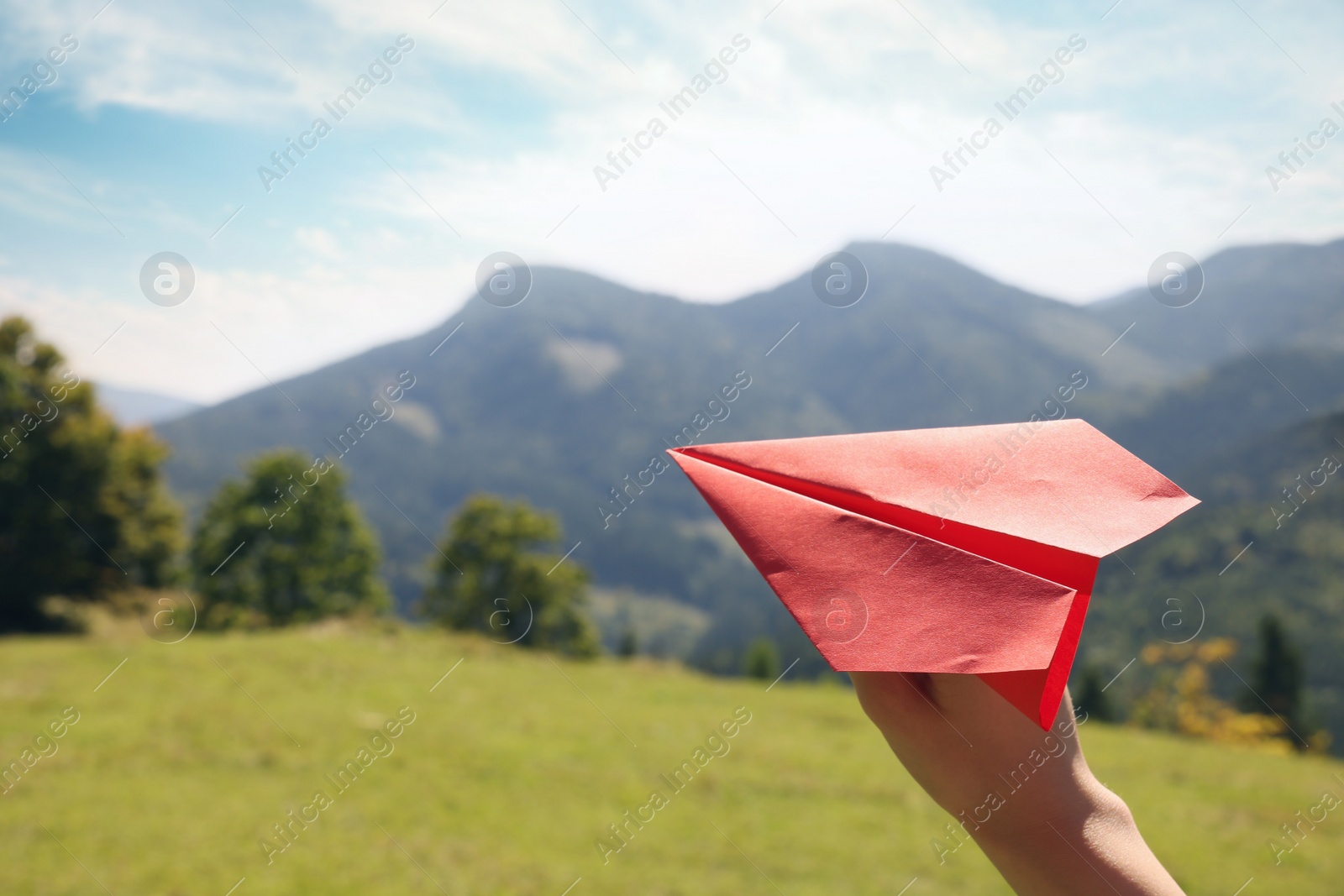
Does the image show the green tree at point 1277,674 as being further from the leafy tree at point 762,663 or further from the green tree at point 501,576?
the green tree at point 501,576

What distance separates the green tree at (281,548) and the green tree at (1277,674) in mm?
29036

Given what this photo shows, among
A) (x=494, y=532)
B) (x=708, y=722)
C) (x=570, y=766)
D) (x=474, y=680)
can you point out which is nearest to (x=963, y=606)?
(x=570, y=766)

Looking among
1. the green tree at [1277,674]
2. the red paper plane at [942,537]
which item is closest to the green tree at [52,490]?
the red paper plane at [942,537]

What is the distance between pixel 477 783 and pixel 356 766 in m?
1.37

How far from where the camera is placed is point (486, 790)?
8391mm

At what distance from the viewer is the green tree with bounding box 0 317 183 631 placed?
22.6 metres

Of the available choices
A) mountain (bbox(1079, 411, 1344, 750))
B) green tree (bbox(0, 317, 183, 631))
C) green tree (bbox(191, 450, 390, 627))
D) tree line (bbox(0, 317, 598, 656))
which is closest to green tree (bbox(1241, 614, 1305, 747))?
mountain (bbox(1079, 411, 1344, 750))

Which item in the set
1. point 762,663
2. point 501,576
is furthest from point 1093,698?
point 501,576

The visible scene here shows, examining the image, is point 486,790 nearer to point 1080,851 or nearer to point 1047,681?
point 1080,851

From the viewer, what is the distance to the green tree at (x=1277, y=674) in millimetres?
20422

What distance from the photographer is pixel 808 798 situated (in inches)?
340

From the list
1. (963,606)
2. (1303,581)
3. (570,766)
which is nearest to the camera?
(963,606)

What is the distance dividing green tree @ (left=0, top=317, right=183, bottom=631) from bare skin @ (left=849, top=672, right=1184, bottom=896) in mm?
27773

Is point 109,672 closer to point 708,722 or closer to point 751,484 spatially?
point 708,722
